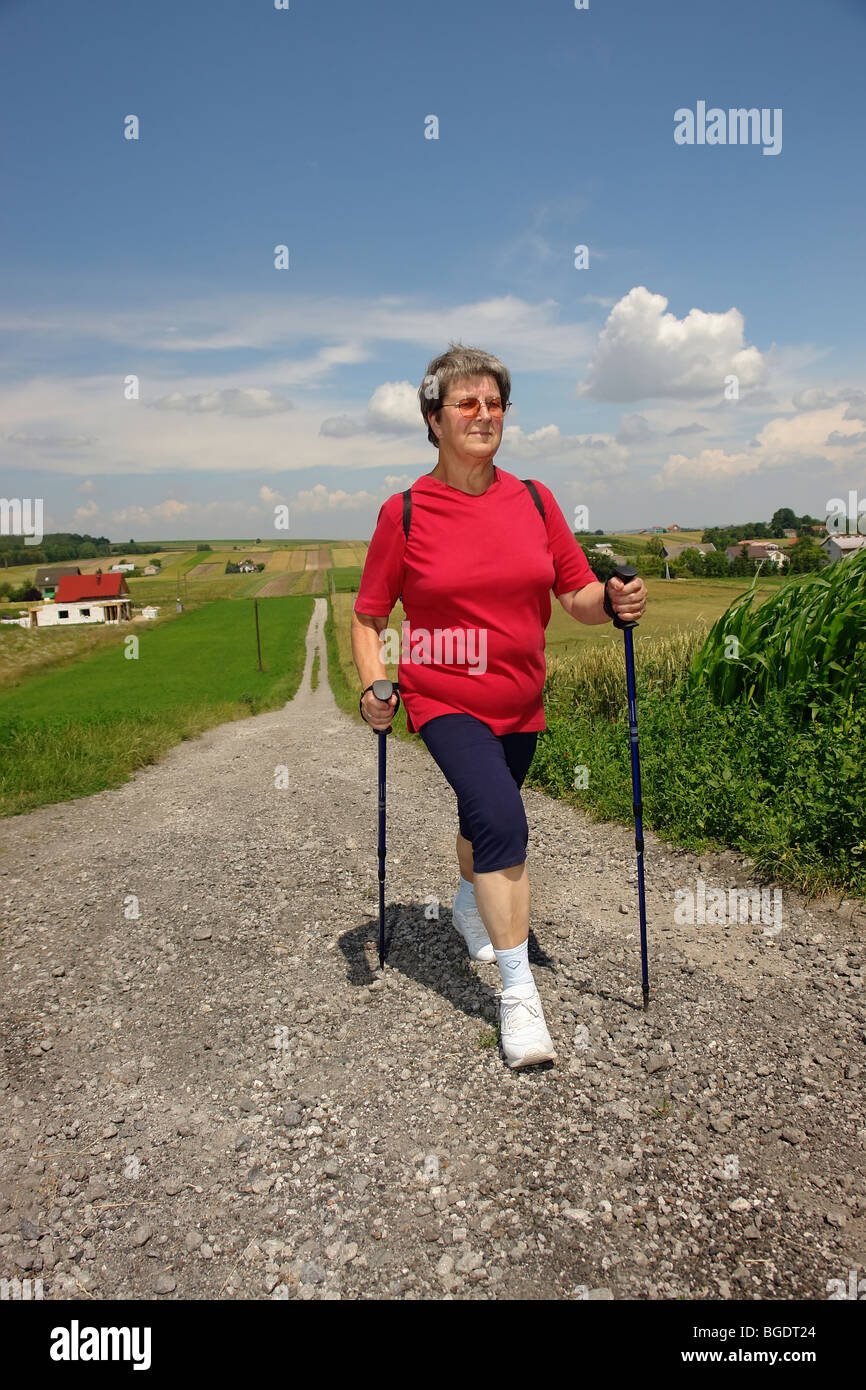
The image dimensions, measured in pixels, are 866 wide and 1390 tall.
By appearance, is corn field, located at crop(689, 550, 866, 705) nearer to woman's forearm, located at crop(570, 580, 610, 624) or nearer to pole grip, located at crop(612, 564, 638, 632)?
woman's forearm, located at crop(570, 580, 610, 624)

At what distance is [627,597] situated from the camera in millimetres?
3525

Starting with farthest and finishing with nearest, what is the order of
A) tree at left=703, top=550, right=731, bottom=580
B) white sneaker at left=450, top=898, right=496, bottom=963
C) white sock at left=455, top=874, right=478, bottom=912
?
tree at left=703, top=550, right=731, bottom=580 < white sock at left=455, top=874, right=478, bottom=912 < white sneaker at left=450, top=898, right=496, bottom=963

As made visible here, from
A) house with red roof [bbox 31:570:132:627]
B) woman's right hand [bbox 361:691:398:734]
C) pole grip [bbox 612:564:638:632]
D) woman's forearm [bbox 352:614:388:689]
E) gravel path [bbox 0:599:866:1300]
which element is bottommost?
gravel path [bbox 0:599:866:1300]

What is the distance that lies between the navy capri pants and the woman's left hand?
2.77 feet

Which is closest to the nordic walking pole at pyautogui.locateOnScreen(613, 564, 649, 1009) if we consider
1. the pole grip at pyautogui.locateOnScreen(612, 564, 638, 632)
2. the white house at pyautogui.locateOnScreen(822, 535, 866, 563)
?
the pole grip at pyautogui.locateOnScreen(612, 564, 638, 632)

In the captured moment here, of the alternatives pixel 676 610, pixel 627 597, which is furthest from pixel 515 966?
pixel 676 610

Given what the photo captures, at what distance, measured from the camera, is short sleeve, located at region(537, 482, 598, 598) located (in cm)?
376

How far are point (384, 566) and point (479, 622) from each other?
21.8 inches

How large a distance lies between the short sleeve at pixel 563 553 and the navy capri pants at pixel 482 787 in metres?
0.90

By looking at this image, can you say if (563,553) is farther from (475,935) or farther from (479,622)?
(475,935)

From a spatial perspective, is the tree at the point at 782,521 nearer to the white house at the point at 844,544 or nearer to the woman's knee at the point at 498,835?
the white house at the point at 844,544

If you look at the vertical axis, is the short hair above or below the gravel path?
above

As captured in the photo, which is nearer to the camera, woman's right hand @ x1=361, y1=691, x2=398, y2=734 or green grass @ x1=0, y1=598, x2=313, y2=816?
woman's right hand @ x1=361, y1=691, x2=398, y2=734
